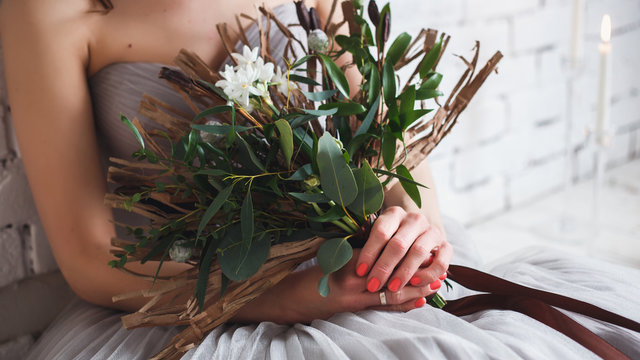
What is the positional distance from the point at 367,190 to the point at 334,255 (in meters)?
0.07

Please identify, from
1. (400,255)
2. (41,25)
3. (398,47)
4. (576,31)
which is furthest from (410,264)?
(576,31)

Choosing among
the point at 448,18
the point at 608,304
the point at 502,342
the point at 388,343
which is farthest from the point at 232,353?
the point at 448,18

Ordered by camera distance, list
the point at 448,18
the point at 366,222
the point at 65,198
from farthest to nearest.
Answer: the point at 448,18
the point at 65,198
the point at 366,222

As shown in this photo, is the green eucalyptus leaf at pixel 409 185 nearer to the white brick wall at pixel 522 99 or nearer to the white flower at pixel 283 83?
the white flower at pixel 283 83

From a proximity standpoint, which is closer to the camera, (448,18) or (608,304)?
(608,304)

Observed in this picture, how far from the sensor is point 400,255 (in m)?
0.59

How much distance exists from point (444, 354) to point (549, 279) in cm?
33

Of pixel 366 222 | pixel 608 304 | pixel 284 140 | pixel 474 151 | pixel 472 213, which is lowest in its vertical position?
pixel 472 213

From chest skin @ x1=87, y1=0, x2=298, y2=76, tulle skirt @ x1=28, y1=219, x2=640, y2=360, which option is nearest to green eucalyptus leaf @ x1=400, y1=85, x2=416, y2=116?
tulle skirt @ x1=28, y1=219, x2=640, y2=360

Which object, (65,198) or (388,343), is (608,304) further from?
(65,198)

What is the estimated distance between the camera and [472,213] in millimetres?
1584

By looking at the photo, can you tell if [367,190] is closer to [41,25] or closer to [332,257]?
[332,257]

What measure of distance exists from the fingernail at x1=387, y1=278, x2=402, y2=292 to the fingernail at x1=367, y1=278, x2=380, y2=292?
14 mm

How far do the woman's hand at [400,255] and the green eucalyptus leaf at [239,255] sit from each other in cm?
11
